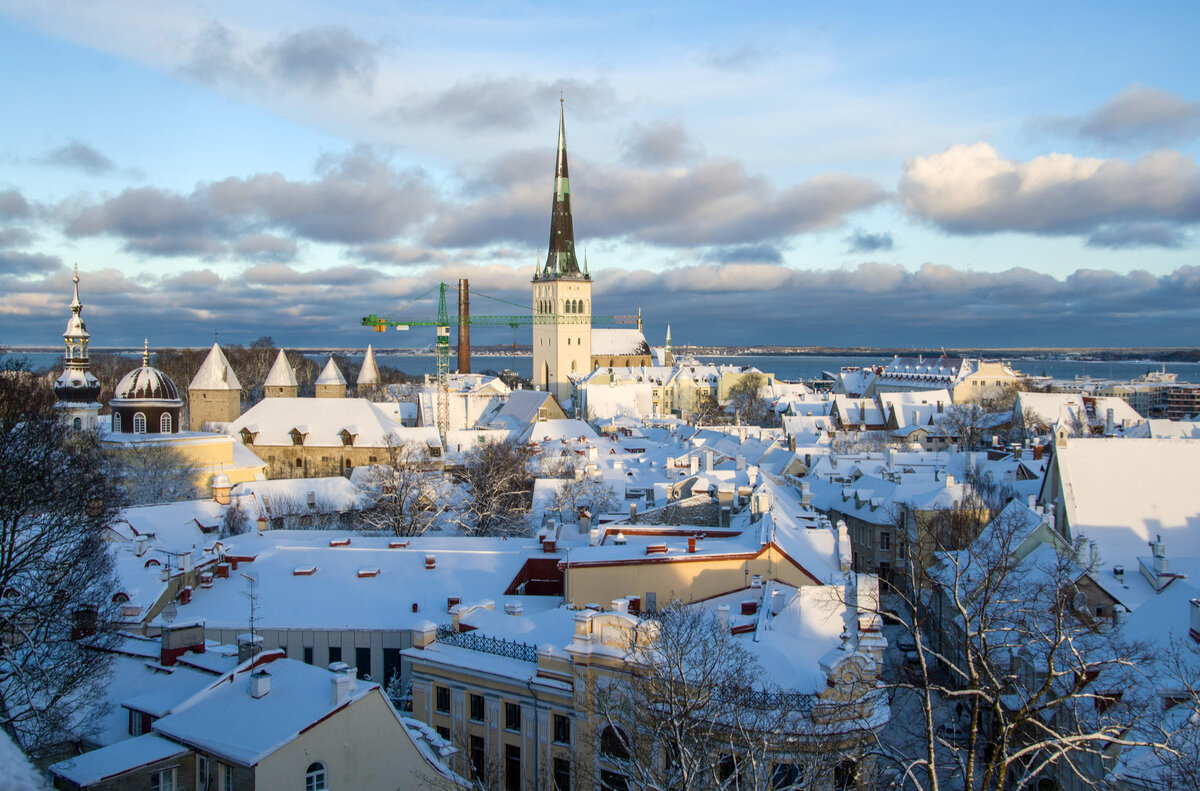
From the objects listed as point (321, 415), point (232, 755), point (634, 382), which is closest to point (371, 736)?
point (232, 755)

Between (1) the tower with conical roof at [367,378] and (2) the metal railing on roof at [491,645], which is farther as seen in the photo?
(1) the tower with conical roof at [367,378]

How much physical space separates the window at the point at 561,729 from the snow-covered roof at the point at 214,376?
2149 inches

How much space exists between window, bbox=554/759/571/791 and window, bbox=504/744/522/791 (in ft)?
2.08

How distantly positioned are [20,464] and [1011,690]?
1718 centimetres

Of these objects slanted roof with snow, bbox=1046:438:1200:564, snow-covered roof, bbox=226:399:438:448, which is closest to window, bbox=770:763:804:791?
slanted roof with snow, bbox=1046:438:1200:564

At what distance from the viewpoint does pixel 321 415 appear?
58.4m

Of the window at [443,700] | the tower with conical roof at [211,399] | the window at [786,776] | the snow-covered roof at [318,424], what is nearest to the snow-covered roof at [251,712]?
the window at [443,700]

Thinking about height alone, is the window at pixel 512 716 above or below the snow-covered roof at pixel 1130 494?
below

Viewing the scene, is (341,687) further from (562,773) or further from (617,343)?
(617,343)

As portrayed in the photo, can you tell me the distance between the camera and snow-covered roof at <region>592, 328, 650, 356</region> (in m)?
135

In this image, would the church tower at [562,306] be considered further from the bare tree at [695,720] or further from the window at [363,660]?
the bare tree at [695,720]

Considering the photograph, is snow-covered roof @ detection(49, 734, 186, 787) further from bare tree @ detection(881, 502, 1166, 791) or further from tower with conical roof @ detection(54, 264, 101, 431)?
tower with conical roof @ detection(54, 264, 101, 431)

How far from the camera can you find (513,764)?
14273 mm

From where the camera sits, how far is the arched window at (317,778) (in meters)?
11.8
